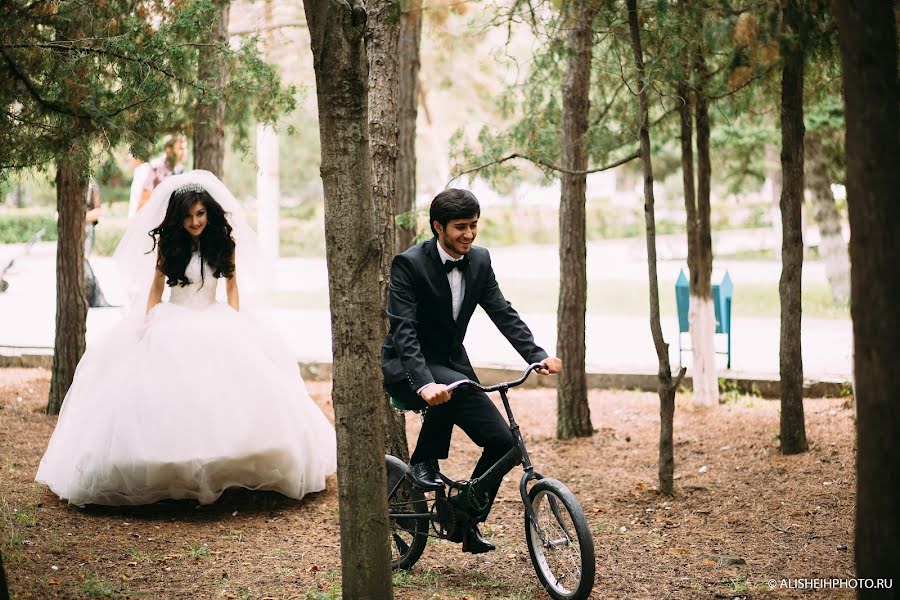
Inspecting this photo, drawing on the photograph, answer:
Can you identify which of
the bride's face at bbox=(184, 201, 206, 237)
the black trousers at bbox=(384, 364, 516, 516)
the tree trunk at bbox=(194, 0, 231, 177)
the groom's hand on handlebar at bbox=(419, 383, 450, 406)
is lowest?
the black trousers at bbox=(384, 364, 516, 516)

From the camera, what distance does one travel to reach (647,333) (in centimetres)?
1600

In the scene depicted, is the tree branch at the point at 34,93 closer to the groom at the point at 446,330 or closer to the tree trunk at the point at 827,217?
the groom at the point at 446,330

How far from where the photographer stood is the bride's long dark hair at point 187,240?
7.20 metres

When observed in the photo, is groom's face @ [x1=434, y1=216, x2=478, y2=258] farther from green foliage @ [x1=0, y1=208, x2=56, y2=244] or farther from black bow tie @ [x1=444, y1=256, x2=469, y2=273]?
green foliage @ [x1=0, y1=208, x2=56, y2=244]

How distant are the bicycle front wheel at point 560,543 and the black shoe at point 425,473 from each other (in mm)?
565

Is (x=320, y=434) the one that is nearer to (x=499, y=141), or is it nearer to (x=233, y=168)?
(x=499, y=141)

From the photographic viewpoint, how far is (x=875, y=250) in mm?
3391

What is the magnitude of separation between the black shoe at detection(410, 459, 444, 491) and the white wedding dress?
5.51 ft

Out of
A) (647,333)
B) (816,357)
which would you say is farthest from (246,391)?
(647,333)

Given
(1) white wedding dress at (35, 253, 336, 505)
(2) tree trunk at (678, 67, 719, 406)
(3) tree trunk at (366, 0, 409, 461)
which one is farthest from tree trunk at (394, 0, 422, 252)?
(3) tree trunk at (366, 0, 409, 461)

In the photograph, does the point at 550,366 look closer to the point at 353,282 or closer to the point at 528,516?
the point at 528,516

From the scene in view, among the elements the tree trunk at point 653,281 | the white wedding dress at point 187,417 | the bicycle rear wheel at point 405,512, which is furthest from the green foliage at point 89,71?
the tree trunk at point 653,281

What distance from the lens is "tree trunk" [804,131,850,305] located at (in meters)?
17.4

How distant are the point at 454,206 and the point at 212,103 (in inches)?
143
